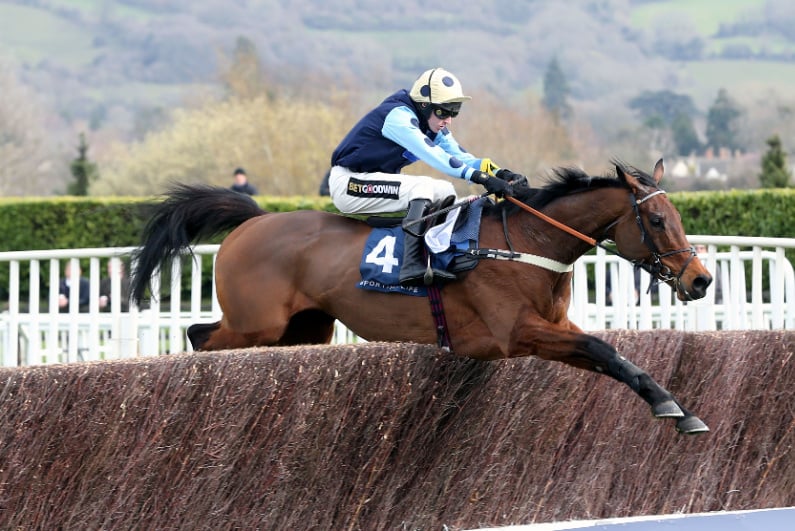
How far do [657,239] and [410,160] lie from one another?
1.45 meters

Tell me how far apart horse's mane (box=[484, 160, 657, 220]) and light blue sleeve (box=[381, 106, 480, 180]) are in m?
0.24

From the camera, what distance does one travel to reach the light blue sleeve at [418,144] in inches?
216

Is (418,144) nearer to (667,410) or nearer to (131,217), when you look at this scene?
(667,410)

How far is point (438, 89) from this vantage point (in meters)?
5.71

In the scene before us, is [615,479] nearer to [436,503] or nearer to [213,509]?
[436,503]

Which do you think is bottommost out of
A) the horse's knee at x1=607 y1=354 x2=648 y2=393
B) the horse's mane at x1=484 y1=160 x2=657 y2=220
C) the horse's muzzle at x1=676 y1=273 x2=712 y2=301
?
the horse's knee at x1=607 y1=354 x2=648 y2=393

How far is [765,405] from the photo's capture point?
6090mm

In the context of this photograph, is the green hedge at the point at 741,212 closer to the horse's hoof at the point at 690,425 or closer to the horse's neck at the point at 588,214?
the horse's neck at the point at 588,214

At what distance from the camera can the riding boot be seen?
218 inches

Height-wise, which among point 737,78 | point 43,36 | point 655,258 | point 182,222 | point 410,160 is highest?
point 43,36

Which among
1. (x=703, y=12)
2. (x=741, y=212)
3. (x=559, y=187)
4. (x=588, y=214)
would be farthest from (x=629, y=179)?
(x=703, y=12)

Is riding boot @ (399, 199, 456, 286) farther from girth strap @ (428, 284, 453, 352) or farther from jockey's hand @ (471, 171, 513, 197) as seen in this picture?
jockey's hand @ (471, 171, 513, 197)

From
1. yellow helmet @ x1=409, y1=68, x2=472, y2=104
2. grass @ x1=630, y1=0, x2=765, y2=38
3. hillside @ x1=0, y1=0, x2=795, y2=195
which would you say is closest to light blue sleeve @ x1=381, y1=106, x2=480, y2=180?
yellow helmet @ x1=409, y1=68, x2=472, y2=104

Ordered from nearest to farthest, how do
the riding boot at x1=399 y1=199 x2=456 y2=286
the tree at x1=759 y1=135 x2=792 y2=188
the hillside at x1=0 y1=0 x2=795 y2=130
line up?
the riding boot at x1=399 y1=199 x2=456 y2=286 → the tree at x1=759 y1=135 x2=792 y2=188 → the hillside at x1=0 y1=0 x2=795 y2=130
